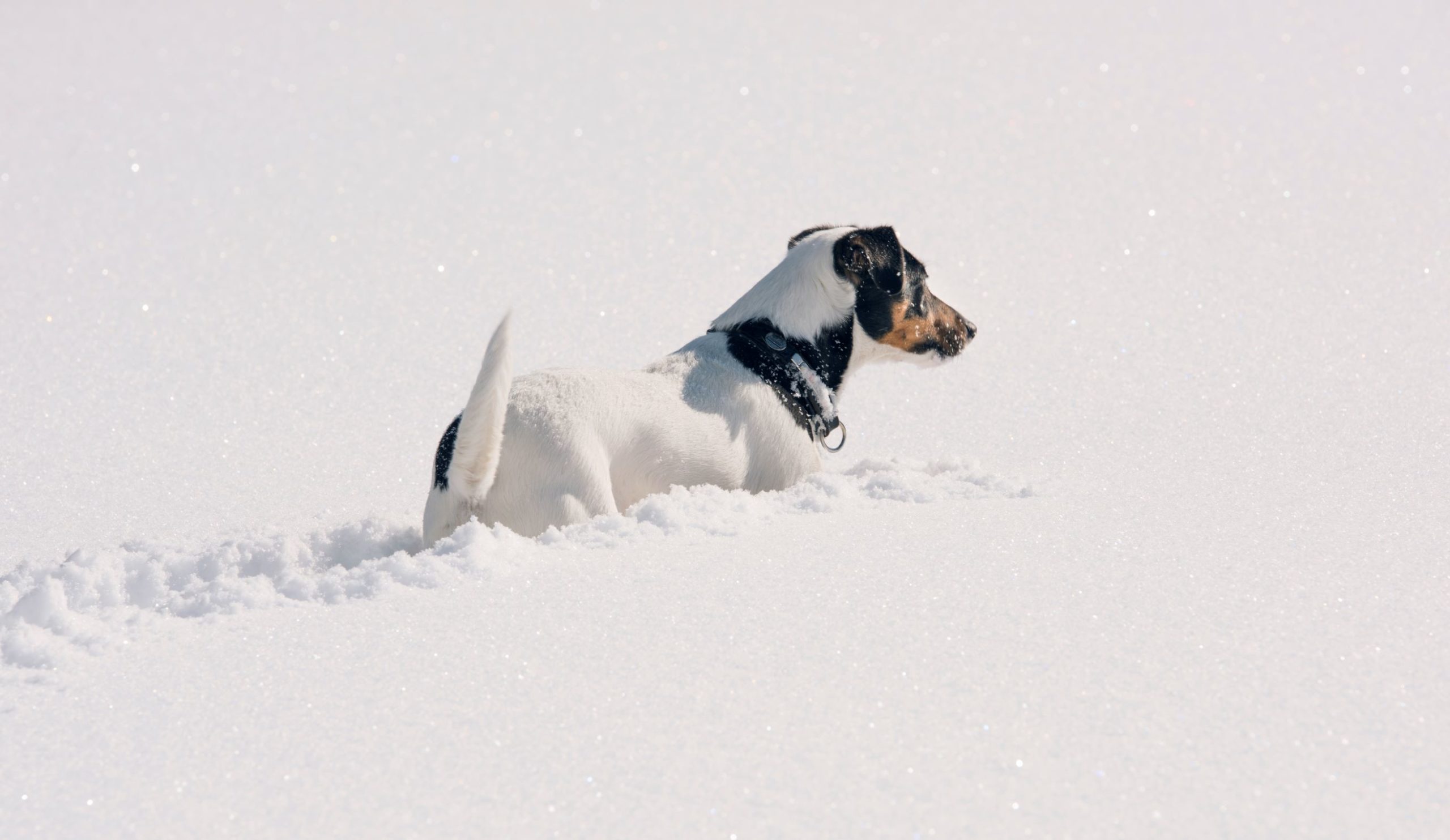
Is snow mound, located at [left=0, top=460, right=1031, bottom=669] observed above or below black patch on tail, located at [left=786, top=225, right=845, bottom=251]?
below

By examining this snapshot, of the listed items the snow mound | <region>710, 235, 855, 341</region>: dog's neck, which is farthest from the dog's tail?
<region>710, 235, 855, 341</region>: dog's neck

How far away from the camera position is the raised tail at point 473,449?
3385 mm

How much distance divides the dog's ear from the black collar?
19 centimetres

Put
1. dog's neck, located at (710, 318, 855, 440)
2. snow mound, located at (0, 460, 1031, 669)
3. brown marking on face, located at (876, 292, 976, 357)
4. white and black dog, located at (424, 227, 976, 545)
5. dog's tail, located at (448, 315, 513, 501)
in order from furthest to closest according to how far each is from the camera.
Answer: brown marking on face, located at (876, 292, 976, 357)
dog's neck, located at (710, 318, 855, 440)
white and black dog, located at (424, 227, 976, 545)
dog's tail, located at (448, 315, 513, 501)
snow mound, located at (0, 460, 1031, 669)

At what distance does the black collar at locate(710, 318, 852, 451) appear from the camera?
4547mm

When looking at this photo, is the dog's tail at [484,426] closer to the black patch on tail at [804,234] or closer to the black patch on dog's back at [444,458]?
the black patch on dog's back at [444,458]

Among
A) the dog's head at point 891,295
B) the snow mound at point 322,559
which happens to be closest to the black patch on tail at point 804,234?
the dog's head at point 891,295

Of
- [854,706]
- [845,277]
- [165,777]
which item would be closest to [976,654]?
[854,706]

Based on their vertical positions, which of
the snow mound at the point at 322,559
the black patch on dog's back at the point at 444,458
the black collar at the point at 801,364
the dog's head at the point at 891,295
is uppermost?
the dog's head at the point at 891,295

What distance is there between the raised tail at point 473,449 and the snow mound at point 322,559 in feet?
0.54

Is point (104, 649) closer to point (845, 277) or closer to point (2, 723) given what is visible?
point (2, 723)

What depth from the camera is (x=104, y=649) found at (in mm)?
2809

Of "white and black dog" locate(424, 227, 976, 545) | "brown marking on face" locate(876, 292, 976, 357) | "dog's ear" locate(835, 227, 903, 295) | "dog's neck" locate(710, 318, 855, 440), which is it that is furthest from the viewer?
"brown marking on face" locate(876, 292, 976, 357)

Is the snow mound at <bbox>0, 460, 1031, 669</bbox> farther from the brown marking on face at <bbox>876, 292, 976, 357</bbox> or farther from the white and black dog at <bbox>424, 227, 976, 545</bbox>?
the brown marking on face at <bbox>876, 292, 976, 357</bbox>
